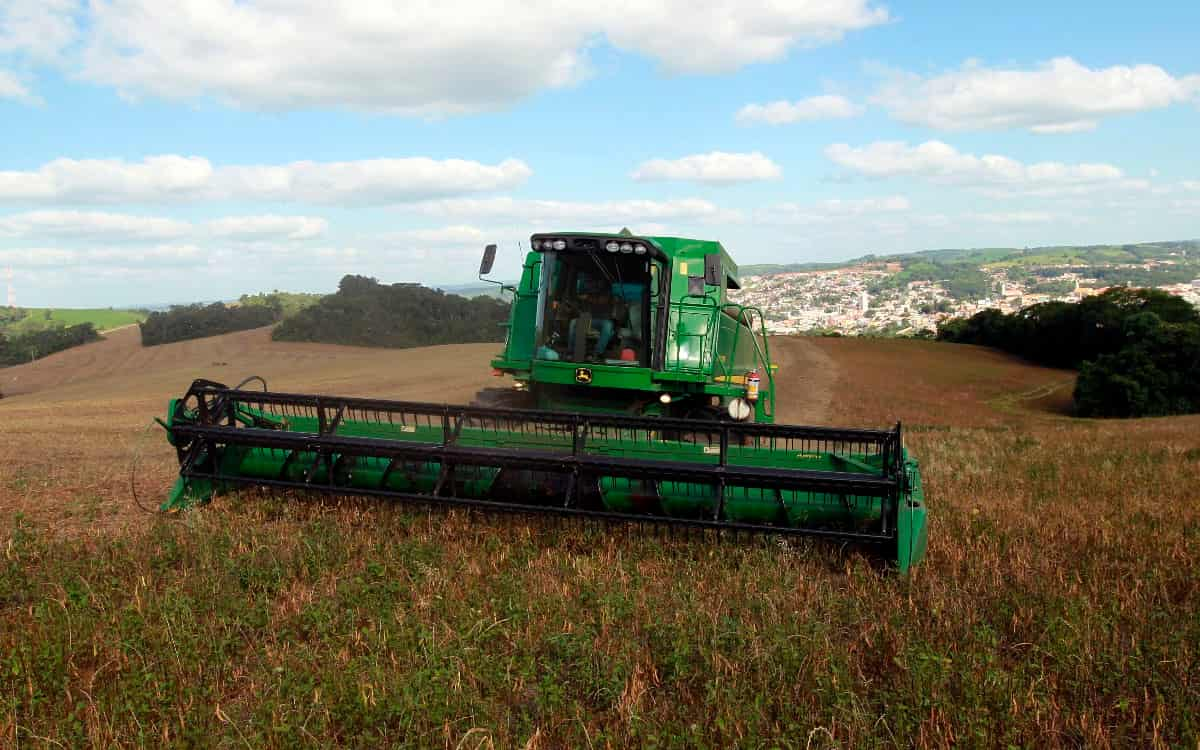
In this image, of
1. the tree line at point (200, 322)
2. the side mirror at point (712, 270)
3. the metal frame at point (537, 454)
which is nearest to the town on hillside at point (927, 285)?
the tree line at point (200, 322)

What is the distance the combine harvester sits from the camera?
536 cm

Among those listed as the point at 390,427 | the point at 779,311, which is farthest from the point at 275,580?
the point at 779,311

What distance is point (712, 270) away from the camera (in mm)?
8305

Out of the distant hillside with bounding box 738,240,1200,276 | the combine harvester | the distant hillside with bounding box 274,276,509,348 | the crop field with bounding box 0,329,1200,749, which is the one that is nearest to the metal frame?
the combine harvester

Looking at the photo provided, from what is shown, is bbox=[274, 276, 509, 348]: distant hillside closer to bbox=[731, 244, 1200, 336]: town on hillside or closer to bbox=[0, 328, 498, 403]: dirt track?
bbox=[0, 328, 498, 403]: dirt track

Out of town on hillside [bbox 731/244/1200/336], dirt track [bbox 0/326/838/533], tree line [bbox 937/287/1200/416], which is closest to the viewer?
dirt track [bbox 0/326/838/533]

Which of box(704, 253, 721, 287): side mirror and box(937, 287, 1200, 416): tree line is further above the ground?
box(704, 253, 721, 287): side mirror

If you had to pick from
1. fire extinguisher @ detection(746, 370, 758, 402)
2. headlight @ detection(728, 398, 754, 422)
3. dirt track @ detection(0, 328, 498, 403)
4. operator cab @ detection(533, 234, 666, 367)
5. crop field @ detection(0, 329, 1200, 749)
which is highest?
operator cab @ detection(533, 234, 666, 367)

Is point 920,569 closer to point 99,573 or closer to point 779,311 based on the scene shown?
point 99,573

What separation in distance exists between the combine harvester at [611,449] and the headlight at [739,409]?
0.01 m

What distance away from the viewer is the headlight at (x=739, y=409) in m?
9.27

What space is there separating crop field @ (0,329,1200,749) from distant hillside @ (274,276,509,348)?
34.6m

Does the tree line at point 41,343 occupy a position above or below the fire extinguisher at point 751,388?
below

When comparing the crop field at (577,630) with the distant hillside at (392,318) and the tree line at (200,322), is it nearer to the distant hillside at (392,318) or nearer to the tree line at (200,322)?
the distant hillside at (392,318)
